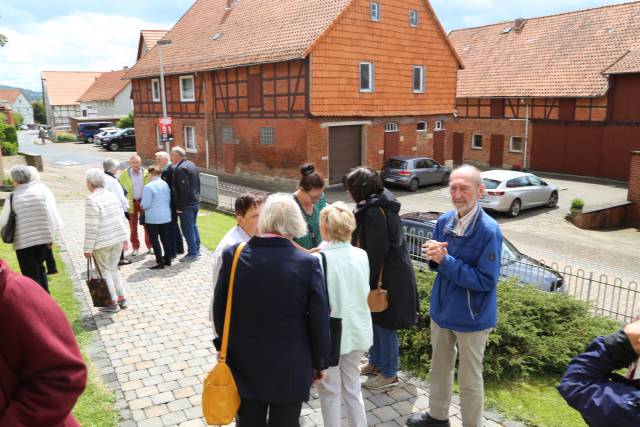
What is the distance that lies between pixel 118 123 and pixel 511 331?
173 feet

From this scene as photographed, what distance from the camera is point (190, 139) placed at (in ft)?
99.0

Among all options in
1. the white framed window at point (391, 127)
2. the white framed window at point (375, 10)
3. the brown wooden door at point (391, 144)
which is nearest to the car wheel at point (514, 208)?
the brown wooden door at point (391, 144)

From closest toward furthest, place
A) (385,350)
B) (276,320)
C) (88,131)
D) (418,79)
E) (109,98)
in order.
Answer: (276,320) → (385,350) → (418,79) → (88,131) → (109,98)

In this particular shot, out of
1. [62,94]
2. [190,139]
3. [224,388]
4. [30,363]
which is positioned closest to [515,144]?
[190,139]

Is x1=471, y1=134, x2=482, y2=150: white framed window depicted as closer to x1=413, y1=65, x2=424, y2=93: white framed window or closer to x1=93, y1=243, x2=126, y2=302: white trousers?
x1=413, y1=65, x2=424, y2=93: white framed window

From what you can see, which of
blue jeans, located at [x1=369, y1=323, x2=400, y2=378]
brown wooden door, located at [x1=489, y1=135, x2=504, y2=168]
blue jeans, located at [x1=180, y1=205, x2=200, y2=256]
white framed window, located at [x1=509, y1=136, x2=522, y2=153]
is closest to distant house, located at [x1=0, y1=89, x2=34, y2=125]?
brown wooden door, located at [x1=489, y1=135, x2=504, y2=168]

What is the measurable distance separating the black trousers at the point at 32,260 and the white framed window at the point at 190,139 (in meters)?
23.1

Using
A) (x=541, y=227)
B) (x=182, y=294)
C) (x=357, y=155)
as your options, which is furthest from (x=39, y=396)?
(x=357, y=155)

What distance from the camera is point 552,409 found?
4953 mm

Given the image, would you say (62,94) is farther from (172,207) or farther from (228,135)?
(172,207)

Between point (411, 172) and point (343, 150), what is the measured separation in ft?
11.2

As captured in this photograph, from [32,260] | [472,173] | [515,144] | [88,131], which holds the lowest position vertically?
[32,260]

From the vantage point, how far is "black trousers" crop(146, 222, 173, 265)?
30.5ft

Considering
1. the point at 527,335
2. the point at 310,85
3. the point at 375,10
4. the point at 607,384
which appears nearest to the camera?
the point at 607,384
